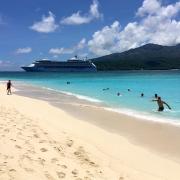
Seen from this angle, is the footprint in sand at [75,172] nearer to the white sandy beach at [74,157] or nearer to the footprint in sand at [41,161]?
the white sandy beach at [74,157]

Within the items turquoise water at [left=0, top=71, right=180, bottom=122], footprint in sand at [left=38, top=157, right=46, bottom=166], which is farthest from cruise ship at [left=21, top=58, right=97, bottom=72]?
footprint in sand at [left=38, top=157, right=46, bottom=166]

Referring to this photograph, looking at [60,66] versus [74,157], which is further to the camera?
[60,66]

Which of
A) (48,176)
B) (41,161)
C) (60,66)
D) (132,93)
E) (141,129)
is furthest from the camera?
(60,66)

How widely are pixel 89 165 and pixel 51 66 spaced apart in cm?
14730

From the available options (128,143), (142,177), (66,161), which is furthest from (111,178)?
(128,143)

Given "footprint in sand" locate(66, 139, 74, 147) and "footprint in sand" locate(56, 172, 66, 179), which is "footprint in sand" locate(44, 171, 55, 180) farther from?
"footprint in sand" locate(66, 139, 74, 147)

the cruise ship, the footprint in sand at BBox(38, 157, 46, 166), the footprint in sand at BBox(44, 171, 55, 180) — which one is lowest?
the footprint in sand at BBox(44, 171, 55, 180)

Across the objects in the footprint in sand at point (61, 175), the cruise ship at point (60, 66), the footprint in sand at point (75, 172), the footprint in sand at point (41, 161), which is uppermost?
the cruise ship at point (60, 66)

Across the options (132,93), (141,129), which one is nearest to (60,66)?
(132,93)

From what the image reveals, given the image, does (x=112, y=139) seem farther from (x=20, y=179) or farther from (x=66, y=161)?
(x=20, y=179)

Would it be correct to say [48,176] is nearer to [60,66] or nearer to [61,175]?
[61,175]

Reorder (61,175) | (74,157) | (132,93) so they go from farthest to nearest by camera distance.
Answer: (132,93) → (74,157) → (61,175)

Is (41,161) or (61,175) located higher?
(41,161)

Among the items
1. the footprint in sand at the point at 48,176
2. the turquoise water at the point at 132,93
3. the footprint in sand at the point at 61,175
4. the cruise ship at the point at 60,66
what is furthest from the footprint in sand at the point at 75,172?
the cruise ship at the point at 60,66
